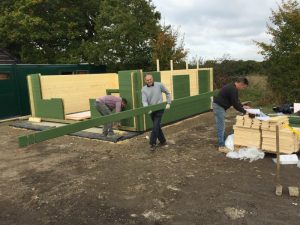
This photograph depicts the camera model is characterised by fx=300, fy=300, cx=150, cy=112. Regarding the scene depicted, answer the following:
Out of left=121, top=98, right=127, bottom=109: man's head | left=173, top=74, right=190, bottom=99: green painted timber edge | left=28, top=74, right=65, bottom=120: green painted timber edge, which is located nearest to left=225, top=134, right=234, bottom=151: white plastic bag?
left=121, top=98, right=127, bottom=109: man's head

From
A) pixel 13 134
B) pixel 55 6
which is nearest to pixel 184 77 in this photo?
pixel 13 134

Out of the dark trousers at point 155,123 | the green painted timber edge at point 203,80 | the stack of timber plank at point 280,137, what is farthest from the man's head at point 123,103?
the green painted timber edge at point 203,80

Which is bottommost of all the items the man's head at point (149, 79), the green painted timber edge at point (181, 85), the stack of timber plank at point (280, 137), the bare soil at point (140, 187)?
the bare soil at point (140, 187)

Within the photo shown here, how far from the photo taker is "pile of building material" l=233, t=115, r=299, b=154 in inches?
253

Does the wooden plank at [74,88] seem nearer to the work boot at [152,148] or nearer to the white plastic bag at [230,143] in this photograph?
the work boot at [152,148]

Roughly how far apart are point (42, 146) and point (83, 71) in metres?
9.21

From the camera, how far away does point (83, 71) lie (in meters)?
17.4

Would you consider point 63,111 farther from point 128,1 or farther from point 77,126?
point 128,1

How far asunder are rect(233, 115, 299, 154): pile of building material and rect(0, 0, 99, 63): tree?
48.3 feet

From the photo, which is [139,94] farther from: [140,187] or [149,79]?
[140,187]

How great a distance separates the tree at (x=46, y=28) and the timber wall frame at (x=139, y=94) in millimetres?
7575

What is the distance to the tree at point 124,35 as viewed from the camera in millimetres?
16922

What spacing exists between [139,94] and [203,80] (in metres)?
4.69

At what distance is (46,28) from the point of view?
20.5 metres
